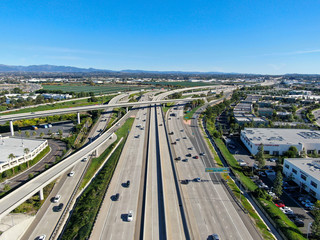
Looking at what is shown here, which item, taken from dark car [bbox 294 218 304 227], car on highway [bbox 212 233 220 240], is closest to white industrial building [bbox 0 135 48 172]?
car on highway [bbox 212 233 220 240]

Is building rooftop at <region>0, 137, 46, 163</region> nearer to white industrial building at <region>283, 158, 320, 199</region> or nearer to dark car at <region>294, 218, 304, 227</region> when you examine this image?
dark car at <region>294, 218, 304, 227</region>

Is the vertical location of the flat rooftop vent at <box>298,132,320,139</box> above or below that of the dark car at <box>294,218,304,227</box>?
above

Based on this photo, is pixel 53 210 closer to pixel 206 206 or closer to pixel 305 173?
pixel 206 206

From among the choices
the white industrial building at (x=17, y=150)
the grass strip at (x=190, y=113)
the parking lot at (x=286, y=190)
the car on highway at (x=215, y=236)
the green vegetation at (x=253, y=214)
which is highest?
the grass strip at (x=190, y=113)

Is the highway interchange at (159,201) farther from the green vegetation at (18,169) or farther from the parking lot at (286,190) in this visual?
the green vegetation at (18,169)

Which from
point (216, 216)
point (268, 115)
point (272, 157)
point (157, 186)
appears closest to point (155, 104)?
point (268, 115)

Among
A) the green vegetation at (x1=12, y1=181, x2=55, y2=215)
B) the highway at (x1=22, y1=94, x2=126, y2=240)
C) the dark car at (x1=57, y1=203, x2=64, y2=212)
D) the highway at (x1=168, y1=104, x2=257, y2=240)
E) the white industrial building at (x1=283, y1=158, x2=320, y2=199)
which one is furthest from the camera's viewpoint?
the white industrial building at (x1=283, y1=158, x2=320, y2=199)

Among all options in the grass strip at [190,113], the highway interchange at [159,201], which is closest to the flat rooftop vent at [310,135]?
the highway interchange at [159,201]
